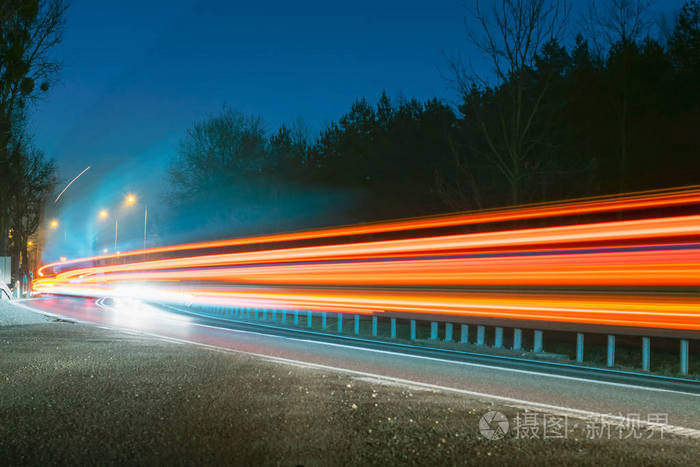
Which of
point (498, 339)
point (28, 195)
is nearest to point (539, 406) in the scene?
point (498, 339)

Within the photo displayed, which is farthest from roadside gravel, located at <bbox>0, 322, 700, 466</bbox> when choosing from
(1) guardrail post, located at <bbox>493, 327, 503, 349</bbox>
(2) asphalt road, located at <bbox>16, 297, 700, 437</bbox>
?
(1) guardrail post, located at <bbox>493, 327, 503, 349</bbox>

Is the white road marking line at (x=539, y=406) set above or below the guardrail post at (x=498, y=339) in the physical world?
above

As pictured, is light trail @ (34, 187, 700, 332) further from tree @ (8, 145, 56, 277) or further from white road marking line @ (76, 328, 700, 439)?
tree @ (8, 145, 56, 277)

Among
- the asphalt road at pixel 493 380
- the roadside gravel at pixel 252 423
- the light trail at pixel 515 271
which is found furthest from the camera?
the light trail at pixel 515 271

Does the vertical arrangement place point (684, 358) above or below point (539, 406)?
below

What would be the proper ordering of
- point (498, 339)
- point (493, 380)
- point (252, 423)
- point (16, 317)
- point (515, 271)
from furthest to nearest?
1. point (16, 317)
2. point (515, 271)
3. point (498, 339)
4. point (493, 380)
5. point (252, 423)

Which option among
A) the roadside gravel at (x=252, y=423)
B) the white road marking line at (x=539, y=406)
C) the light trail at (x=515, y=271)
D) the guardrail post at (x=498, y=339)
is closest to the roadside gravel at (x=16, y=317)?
the light trail at (x=515, y=271)

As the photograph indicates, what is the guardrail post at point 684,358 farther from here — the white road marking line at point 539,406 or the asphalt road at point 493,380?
the white road marking line at point 539,406

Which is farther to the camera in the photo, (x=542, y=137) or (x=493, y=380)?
(x=542, y=137)

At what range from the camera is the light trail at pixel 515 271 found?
13.0m

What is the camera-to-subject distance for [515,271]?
17406 millimetres

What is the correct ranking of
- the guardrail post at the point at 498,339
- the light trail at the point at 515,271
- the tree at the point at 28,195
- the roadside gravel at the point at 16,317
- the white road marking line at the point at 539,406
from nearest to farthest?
1. the white road marking line at the point at 539,406
2. the light trail at the point at 515,271
3. the guardrail post at the point at 498,339
4. the roadside gravel at the point at 16,317
5. the tree at the point at 28,195

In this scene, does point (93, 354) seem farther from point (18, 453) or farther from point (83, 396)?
point (18, 453)

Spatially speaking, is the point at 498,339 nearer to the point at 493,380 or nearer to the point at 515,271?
the point at 515,271
